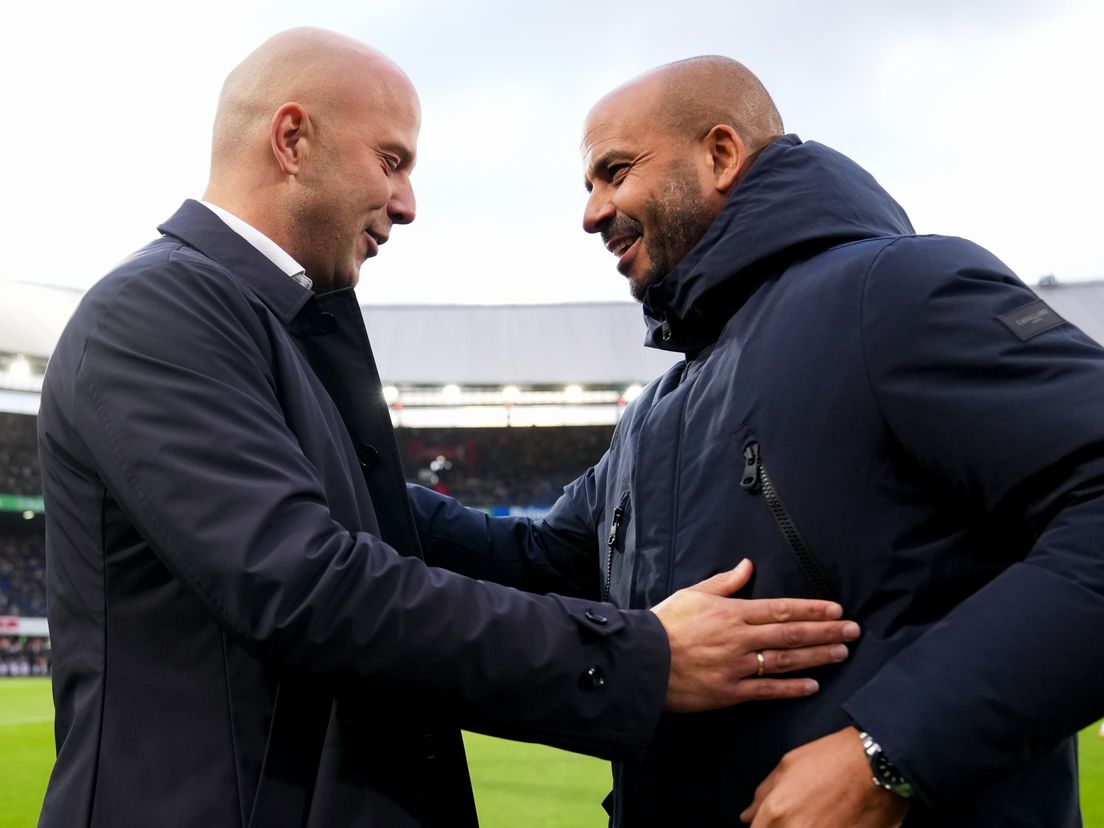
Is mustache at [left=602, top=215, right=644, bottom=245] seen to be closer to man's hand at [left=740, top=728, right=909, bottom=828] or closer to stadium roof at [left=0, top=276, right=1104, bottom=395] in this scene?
man's hand at [left=740, top=728, right=909, bottom=828]

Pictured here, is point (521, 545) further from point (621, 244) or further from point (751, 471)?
point (751, 471)

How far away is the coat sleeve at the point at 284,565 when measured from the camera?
1.75 meters

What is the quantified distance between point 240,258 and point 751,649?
1.34 meters

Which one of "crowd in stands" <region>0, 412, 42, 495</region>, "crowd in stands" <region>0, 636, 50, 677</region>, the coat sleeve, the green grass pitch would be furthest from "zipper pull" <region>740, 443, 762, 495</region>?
"crowd in stands" <region>0, 412, 42, 495</region>

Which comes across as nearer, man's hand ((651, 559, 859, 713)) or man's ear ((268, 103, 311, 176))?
man's hand ((651, 559, 859, 713))

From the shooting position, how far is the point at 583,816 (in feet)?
24.4

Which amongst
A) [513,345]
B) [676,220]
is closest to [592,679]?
[676,220]

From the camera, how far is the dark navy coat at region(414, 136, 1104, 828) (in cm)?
169

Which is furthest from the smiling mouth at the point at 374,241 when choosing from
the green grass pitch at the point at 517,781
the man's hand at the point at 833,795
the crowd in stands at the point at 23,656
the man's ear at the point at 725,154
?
the crowd in stands at the point at 23,656

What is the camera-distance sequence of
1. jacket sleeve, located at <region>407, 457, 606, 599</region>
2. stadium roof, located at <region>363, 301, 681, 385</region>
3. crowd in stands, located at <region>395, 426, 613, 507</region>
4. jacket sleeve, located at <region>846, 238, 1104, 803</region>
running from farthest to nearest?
1. crowd in stands, located at <region>395, 426, 613, 507</region>
2. stadium roof, located at <region>363, 301, 681, 385</region>
3. jacket sleeve, located at <region>407, 457, 606, 599</region>
4. jacket sleeve, located at <region>846, 238, 1104, 803</region>

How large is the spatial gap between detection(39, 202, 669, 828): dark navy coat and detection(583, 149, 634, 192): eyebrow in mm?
1083

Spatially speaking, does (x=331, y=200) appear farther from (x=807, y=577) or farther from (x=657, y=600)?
(x=807, y=577)

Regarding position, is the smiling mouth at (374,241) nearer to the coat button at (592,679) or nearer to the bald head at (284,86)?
the bald head at (284,86)

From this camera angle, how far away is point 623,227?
2.69m
